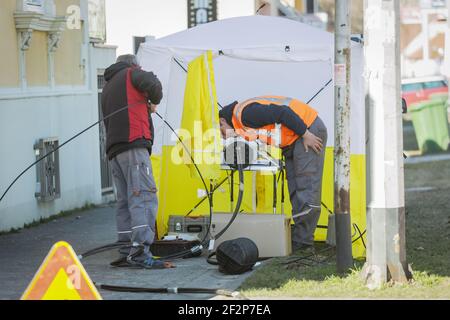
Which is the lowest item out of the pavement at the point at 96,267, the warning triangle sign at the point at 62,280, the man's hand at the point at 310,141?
the pavement at the point at 96,267

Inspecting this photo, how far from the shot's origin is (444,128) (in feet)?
78.8

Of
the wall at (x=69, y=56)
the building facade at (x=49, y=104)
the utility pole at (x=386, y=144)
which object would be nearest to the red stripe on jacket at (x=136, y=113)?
the utility pole at (x=386, y=144)

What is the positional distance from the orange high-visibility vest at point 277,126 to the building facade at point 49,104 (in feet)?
9.89

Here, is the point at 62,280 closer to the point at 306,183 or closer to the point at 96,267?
the point at 96,267

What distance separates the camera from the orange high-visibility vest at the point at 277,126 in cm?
1018

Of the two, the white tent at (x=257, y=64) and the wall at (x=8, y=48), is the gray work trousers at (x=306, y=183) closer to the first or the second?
the white tent at (x=257, y=64)

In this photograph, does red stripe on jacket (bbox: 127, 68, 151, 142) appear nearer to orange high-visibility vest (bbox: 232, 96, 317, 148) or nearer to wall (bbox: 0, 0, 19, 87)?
orange high-visibility vest (bbox: 232, 96, 317, 148)

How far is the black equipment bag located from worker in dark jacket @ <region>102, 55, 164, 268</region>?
629mm

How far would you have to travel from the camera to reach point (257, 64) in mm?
11461

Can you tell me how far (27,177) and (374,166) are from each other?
548cm

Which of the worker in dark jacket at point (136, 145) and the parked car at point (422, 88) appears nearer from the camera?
the worker in dark jacket at point (136, 145)

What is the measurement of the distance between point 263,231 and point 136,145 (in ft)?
5.12
